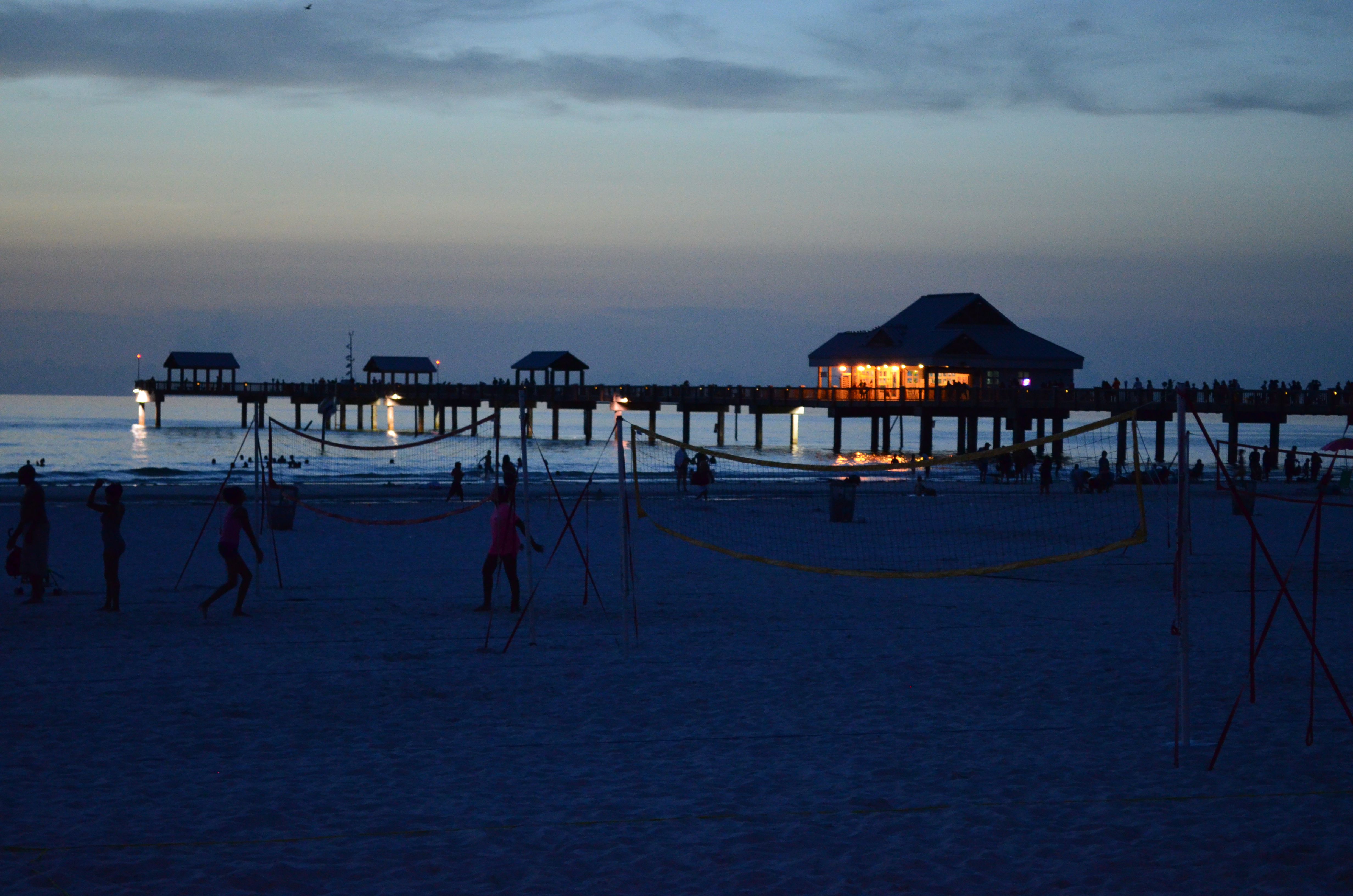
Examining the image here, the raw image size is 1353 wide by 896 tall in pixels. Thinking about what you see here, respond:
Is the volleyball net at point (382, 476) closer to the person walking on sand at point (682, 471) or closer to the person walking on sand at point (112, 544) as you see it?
the person walking on sand at point (112, 544)

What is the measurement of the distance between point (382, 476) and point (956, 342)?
3178cm

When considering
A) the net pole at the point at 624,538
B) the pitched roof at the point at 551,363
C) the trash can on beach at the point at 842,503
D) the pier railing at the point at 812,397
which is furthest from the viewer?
the pitched roof at the point at 551,363

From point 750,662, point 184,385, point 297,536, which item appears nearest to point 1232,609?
point 750,662

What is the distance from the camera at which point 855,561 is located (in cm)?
1922

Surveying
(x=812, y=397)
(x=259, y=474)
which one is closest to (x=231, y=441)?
(x=812, y=397)

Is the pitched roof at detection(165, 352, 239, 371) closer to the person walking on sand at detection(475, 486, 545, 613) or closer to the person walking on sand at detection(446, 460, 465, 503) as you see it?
the person walking on sand at detection(446, 460, 465, 503)

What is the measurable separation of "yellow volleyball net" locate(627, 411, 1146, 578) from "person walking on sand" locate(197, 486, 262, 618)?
3734 millimetres

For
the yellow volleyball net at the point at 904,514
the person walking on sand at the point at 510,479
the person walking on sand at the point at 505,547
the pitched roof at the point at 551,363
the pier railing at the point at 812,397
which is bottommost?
the yellow volleyball net at the point at 904,514

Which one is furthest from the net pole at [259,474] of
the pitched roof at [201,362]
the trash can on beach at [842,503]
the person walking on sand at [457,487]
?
the pitched roof at [201,362]

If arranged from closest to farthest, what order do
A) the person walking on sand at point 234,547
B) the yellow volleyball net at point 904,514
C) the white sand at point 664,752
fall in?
the white sand at point 664,752 → the person walking on sand at point 234,547 → the yellow volleyball net at point 904,514

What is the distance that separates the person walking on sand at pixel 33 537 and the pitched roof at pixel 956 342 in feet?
185

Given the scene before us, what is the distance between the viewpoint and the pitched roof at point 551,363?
276ft

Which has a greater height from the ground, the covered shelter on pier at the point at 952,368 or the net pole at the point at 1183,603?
the covered shelter on pier at the point at 952,368

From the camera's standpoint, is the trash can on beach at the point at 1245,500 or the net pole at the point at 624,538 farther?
A: the trash can on beach at the point at 1245,500
